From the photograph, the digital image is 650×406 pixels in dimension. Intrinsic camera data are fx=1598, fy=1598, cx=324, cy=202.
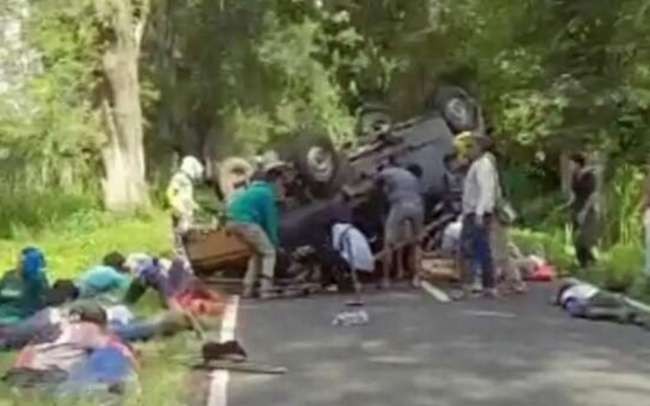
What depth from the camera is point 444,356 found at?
13.7 meters

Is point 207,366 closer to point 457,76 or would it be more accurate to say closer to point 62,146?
point 62,146

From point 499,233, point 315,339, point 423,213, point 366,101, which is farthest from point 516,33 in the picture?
point 366,101

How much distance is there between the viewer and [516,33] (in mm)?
24875

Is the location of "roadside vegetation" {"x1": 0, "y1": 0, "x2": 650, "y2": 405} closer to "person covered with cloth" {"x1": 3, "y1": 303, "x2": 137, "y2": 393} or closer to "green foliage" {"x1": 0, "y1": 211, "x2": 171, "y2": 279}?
"green foliage" {"x1": 0, "y1": 211, "x2": 171, "y2": 279}

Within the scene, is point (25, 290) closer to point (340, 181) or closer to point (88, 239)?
point (340, 181)

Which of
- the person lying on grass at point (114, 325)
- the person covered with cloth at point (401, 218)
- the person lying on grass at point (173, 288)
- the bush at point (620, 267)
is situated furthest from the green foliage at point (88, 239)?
the bush at point (620, 267)

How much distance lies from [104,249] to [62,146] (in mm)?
8281

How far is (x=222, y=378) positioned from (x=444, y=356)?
7.28 feet

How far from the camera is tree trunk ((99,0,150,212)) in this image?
34.2 meters

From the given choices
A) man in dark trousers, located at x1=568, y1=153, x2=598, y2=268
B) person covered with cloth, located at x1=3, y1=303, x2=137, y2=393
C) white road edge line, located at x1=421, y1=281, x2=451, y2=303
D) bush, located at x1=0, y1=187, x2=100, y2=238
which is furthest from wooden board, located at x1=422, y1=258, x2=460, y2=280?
bush, located at x1=0, y1=187, x2=100, y2=238

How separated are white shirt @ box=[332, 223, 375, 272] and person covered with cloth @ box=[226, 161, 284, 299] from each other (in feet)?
2.70

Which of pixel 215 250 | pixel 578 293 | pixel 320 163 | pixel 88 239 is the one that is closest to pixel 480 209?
pixel 578 293

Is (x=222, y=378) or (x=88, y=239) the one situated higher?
(x=88, y=239)

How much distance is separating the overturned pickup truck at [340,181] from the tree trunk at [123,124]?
30.1 feet
